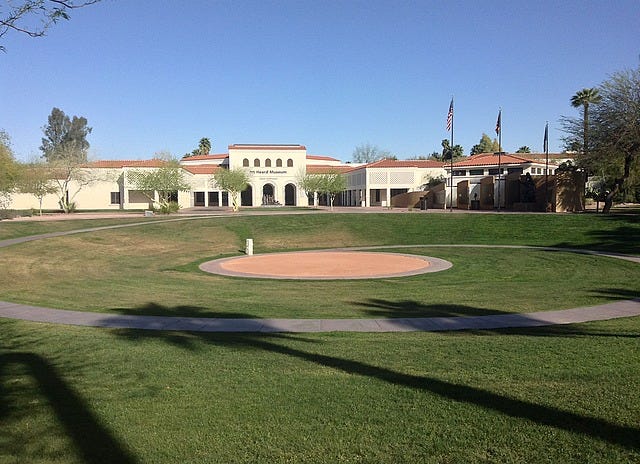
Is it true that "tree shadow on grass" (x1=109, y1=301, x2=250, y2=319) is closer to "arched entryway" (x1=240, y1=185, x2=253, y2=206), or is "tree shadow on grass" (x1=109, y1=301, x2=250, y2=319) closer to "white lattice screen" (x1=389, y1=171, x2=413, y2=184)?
"white lattice screen" (x1=389, y1=171, x2=413, y2=184)

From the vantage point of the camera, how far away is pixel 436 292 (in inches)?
643

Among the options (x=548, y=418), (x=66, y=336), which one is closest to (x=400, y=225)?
(x=66, y=336)

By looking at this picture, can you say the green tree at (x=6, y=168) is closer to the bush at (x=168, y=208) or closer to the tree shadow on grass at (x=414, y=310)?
the bush at (x=168, y=208)

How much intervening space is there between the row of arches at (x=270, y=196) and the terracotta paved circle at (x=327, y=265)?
61.8 meters

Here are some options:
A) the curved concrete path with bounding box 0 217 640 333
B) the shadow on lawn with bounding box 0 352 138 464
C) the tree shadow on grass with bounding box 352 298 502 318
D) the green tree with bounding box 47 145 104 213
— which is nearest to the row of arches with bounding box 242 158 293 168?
the green tree with bounding box 47 145 104 213

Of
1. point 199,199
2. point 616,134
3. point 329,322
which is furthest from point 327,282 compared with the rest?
point 199,199

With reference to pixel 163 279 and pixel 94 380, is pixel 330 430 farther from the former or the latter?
pixel 163 279

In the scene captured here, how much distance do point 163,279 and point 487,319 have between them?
1340 centimetres

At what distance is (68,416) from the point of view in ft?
18.9

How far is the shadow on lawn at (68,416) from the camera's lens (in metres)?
4.90

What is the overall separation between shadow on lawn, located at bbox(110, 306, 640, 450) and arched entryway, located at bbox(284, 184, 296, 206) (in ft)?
281

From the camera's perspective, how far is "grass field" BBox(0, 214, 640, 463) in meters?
4.95

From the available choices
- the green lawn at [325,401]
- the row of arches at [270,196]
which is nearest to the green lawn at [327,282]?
the green lawn at [325,401]

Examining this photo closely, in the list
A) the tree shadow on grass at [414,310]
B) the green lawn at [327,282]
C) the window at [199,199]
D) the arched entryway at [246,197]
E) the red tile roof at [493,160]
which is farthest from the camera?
the arched entryway at [246,197]
